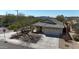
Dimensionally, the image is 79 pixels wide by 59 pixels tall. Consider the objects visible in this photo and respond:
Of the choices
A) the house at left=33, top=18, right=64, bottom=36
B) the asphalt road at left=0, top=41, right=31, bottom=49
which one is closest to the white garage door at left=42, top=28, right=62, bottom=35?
the house at left=33, top=18, right=64, bottom=36

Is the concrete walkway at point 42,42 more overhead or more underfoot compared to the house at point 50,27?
more underfoot

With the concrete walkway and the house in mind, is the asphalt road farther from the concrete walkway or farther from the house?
the house

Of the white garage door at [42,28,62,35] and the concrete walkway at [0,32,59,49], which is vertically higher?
the white garage door at [42,28,62,35]

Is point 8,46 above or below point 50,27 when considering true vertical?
below

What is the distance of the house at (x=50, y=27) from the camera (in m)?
2.55

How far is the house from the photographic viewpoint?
8.36 ft

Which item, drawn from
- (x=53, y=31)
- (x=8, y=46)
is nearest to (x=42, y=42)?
(x=53, y=31)

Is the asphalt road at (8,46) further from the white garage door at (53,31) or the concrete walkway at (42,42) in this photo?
the white garage door at (53,31)

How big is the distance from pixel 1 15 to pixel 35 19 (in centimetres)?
50

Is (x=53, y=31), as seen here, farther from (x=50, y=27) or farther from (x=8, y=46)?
(x=8, y=46)

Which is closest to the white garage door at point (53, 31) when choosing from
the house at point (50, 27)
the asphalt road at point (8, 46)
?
the house at point (50, 27)

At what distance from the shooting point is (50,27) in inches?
101
